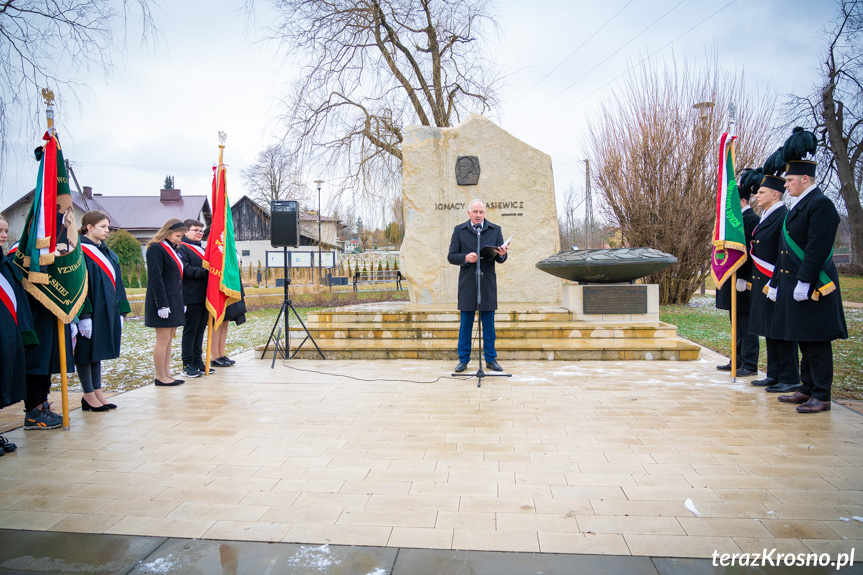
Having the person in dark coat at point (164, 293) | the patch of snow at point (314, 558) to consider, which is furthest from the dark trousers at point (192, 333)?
the patch of snow at point (314, 558)

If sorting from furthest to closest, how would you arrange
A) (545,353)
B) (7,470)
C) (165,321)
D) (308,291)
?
(308,291), (545,353), (165,321), (7,470)

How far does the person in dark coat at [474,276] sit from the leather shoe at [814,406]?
9.35 feet

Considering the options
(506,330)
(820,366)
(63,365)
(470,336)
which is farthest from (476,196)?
(63,365)

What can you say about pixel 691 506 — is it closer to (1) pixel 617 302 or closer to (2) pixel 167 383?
(2) pixel 167 383

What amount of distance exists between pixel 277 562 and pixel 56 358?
3.28 meters

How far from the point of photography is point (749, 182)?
6.01m

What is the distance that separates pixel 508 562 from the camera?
2.16 metres

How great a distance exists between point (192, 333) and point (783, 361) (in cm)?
648

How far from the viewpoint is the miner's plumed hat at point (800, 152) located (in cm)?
443

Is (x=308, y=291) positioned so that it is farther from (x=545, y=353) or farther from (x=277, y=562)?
(x=277, y=562)

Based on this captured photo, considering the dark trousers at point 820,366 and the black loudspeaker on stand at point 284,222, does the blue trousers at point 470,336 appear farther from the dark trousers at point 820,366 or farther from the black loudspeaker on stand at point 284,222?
the dark trousers at point 820,366

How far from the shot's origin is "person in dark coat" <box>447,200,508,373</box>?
596 cm

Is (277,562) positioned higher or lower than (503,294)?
lower

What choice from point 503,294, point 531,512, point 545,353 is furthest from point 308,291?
point 531,512
